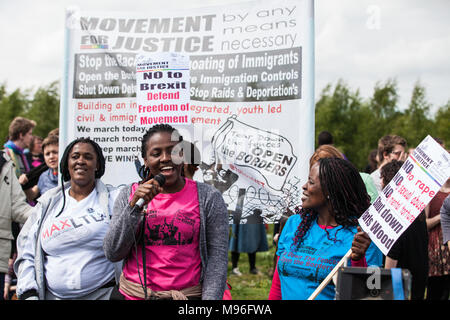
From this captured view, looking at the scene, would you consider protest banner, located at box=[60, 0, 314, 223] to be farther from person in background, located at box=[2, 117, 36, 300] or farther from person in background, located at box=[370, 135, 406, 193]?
person in background, located at box=[2, 117, 36, 300]

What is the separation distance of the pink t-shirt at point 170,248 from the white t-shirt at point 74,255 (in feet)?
1.31

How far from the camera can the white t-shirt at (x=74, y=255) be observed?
2.95 m

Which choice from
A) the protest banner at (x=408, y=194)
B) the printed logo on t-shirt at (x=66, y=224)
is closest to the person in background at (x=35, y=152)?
the printed logo on t-shirt at (x=66, y=224)

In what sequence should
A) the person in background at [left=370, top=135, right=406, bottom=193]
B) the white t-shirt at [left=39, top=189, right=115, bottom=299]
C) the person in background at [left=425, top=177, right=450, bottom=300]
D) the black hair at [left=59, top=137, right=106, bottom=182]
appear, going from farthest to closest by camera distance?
the person in background at [left=370, top=135, right=406, bottom=193] < the person in background at [left=425, top=177, right=450, bottom=300] < the black hair at [left=59, top=137, right=106, bottom=182] < the white t-shirt at [left=39, top=189, right=115, bottom=299]

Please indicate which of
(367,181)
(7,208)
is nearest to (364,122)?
(367,181)

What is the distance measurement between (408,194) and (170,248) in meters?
1.22

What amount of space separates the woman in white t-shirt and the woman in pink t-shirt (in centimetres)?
36

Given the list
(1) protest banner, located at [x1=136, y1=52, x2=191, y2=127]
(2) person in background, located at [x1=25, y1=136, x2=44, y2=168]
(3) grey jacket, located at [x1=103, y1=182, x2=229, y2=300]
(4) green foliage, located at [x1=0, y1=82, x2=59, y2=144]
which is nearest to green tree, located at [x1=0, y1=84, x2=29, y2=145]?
(4) green foliage, located at [x1=0, y1=82, x2=59, y2=144]

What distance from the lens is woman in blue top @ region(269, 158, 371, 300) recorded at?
255 cm

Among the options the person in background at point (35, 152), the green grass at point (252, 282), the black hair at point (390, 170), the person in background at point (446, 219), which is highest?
the person in background at point (35, 152)

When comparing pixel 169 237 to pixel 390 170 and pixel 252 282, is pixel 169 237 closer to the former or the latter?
pixel 390 170

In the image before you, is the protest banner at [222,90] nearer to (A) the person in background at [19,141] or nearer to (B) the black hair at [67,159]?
(B) the black hair at [67,159]

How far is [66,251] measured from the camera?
118 inches

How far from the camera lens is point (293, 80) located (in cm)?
401
